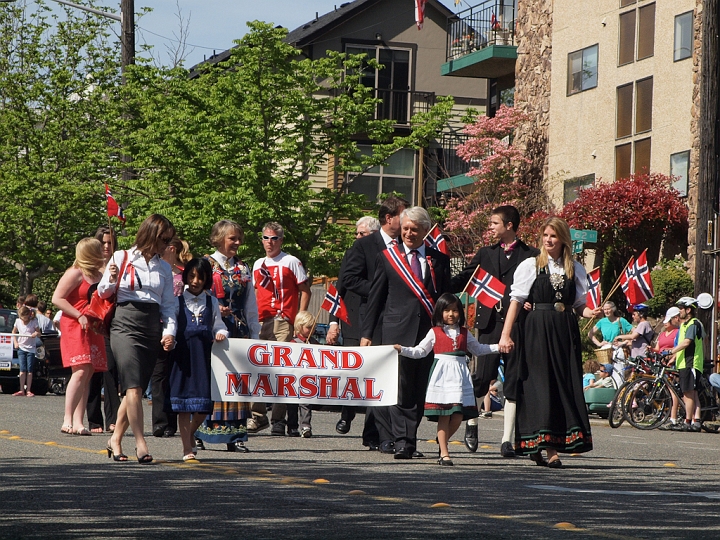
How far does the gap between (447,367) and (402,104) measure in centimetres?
4049

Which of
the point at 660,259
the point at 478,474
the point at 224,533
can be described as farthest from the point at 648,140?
the point at 224,533

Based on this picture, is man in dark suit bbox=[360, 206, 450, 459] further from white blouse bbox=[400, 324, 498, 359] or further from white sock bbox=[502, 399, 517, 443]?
white sock bbox=[502, 399, 517, 443]

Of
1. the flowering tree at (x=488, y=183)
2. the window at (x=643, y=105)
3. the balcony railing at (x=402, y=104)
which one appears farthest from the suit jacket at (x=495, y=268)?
the balcony railing at (x=402, y=104)

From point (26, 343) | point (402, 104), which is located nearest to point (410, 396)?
point (26, 343)

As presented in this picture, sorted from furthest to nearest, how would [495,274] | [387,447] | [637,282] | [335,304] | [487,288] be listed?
[637,282]
[335,304]
[495,274]
[487,288]
[387,447]

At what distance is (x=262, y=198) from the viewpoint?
3541cm

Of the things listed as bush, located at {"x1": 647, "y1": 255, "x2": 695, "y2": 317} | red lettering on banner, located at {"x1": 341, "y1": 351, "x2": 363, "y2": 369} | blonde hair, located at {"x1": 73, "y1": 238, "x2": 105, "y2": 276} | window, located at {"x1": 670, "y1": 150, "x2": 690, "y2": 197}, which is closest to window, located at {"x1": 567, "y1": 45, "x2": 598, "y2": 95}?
window, located at {"x1": 670, "y1": 150, "x2": 690, "y2": 197}

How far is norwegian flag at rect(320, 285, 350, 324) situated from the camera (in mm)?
12828

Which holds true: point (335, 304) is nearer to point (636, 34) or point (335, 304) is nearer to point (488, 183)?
point (636, 34)

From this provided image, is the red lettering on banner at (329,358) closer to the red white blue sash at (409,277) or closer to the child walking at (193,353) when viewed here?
the red white blue sash at (409,277)

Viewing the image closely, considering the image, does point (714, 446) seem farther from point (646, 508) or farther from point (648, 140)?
point (648, 140)

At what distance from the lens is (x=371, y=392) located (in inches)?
461

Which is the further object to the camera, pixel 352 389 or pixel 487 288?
pixel 487 288

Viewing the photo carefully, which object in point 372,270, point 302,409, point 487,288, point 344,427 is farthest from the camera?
point 344,427
